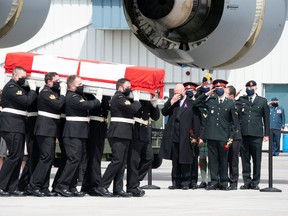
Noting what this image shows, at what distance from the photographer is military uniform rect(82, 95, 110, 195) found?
15625mm

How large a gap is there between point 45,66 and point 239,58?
378 centimetres

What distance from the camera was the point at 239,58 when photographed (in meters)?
13.0

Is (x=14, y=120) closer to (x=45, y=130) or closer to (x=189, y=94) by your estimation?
(x=45, y=130)

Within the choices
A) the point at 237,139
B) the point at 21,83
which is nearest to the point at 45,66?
the point at 21,83

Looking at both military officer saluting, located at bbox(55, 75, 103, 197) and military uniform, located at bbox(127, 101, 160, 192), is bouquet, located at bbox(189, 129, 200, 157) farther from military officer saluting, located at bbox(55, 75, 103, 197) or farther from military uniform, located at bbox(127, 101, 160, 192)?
military officer saluting, located at bbox(55, 75, 103, 197)

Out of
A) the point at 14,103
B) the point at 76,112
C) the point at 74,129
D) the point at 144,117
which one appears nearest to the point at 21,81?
the point at 14,103

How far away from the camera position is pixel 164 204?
14023 millimetres

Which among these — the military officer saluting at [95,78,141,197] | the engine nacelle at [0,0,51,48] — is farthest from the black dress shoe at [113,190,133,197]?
the engine nacelle at [0,0,51,48]

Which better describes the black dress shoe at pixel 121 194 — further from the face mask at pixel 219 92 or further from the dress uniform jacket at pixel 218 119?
the face mask at pixel 219 92

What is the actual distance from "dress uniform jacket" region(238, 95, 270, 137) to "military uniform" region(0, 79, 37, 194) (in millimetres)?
4201

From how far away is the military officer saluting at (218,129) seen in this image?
58.2 feet

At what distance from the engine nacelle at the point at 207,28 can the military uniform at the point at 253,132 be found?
516 centimetres

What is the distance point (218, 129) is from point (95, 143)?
2.73m

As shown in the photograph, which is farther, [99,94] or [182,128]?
[182,128]
